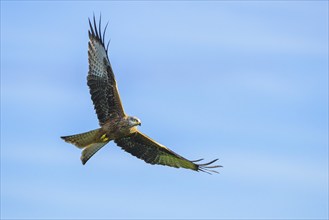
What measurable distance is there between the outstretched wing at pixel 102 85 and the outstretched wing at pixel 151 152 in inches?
42.9

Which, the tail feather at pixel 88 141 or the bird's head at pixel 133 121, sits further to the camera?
the bird's head at pixel 133 121

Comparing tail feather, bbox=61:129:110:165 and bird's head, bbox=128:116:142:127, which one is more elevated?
bird's head, bbox=128:116:142:127

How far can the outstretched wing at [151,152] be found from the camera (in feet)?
59.2

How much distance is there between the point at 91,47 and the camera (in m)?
17.2

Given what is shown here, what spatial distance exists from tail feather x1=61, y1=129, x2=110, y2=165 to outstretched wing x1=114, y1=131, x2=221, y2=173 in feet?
4.23

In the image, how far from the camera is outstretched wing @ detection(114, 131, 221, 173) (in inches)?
710

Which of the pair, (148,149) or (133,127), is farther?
(148,149)

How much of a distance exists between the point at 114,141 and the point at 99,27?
286 centimetres

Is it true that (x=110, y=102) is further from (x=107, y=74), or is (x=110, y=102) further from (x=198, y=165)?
(x=198, y=165)

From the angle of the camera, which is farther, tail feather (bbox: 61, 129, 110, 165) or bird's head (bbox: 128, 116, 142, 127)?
bird's head (bbox: 128, 116, 142, 127)

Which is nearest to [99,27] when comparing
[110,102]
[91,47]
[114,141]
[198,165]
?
[91,47]

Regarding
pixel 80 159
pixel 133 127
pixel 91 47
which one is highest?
pixel 91 47

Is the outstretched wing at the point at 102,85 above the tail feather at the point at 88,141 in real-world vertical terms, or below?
above

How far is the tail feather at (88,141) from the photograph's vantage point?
1644 centimetres
